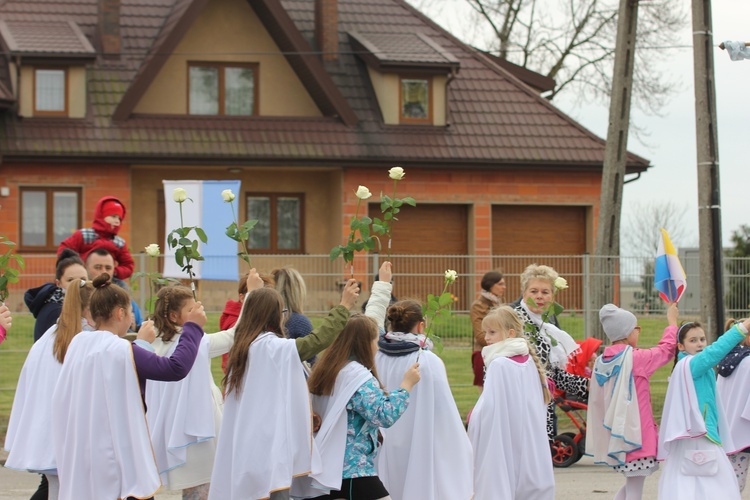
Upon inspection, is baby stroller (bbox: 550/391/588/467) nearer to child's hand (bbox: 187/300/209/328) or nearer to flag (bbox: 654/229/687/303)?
flag (bbox: 654/229/687/303)

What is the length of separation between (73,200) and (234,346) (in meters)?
18.4

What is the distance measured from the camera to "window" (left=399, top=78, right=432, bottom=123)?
26.3 m

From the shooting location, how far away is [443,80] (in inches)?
1033

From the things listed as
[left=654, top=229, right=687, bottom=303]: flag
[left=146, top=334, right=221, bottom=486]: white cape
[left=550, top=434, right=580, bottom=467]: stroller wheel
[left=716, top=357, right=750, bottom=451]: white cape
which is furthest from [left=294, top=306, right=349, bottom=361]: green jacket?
[left=550, top=434, right=580, bottom=467]: stroller wheel

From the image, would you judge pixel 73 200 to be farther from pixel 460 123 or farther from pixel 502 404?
pixel 502 404

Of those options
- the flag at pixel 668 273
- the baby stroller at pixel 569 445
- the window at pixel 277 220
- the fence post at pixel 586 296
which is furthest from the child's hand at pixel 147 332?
the window at pixel 277 220

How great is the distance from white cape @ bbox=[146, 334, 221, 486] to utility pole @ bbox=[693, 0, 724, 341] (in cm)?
673

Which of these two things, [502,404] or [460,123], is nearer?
[502,404]

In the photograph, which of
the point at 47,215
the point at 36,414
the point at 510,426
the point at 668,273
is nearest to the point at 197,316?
the point at 36,414

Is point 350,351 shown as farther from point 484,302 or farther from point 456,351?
point 456,351

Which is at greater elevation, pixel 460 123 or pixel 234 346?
pixel 460 123

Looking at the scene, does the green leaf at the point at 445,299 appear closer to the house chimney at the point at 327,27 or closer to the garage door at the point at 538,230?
the garage door at the point at 538,230

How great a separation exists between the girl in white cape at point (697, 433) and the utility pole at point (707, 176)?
14.9 ft

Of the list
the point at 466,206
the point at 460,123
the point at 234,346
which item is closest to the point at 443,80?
the point at 460,123
